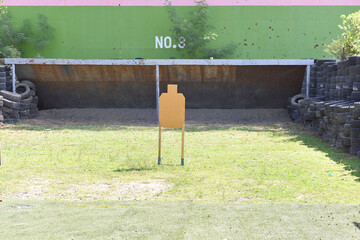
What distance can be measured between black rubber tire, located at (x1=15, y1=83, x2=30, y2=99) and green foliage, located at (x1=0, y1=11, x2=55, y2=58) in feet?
6.34

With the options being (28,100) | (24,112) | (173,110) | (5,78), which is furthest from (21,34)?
(173,110)

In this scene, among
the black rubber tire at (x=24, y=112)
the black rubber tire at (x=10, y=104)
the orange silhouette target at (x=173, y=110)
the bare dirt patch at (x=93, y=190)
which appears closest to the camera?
the bare dirt patch at (x=93, y=190)

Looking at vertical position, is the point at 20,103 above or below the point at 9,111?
above

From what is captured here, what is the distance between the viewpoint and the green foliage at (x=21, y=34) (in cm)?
1833

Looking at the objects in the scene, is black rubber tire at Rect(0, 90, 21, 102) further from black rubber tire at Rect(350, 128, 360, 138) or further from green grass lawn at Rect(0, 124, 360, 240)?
black rubber tire at Rect(350, 128, 360, 138)

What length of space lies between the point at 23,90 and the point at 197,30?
23.8ft

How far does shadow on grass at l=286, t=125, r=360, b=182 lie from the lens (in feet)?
25.3

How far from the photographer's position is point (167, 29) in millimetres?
18812

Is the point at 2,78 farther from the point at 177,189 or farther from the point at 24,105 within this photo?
the point at 177,189

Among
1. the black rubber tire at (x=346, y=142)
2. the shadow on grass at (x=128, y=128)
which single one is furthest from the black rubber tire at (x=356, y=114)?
the shadow on grass at (x=128, y=128)

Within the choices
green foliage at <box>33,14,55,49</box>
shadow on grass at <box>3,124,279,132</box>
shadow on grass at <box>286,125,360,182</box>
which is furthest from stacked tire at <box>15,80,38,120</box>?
shadow on grass at <box>286,125,360,182</box>

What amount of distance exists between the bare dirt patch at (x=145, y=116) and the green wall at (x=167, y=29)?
248 centimetres
